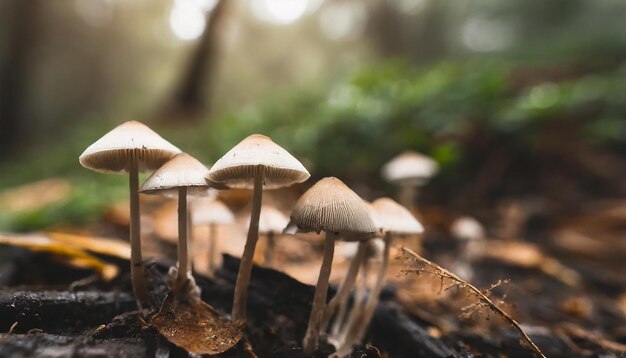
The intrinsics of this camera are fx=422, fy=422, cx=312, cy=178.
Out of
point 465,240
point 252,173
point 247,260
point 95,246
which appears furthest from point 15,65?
point 247,260

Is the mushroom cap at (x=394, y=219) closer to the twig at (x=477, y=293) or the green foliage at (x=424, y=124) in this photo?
the twig at (x=477, y=293)

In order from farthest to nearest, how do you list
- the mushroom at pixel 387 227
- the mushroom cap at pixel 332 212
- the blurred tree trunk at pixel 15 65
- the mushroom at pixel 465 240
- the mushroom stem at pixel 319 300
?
1. the blurred tree trunk at pixel 15 65
2. the mushroom at pixel 465 240
3. the mushroom at pixel 387 227
4. the mushroom stem at pixel 319 300
5. the mushroom cap at pixel 332 212

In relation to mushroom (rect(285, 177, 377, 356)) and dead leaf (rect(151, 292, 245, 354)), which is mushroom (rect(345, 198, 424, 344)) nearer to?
mushroom (rect(285, 177, 377, 356))

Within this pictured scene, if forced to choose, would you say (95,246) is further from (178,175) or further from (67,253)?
(178,175)

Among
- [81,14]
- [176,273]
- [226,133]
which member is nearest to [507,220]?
[226,133]

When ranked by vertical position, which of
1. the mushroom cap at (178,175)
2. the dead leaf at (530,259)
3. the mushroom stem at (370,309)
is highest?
the mushroom cap at (178,175)

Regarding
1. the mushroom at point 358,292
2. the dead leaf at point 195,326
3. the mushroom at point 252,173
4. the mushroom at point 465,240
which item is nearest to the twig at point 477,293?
the mushroom at point 358,292

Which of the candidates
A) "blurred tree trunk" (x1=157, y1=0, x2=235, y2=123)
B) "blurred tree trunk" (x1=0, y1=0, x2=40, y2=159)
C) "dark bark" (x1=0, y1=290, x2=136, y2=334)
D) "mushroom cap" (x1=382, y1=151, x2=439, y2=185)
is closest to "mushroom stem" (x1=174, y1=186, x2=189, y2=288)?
"dark bark" (x1=0, y1=290, x2=136, y2=334)
